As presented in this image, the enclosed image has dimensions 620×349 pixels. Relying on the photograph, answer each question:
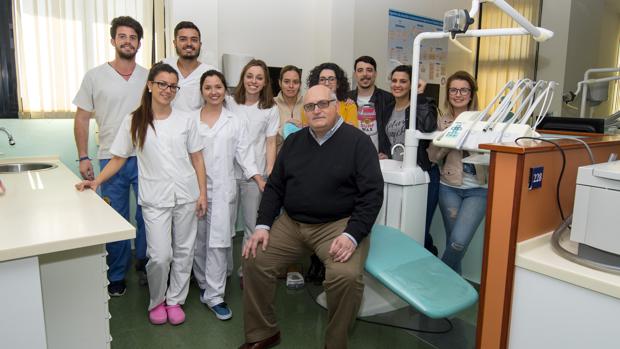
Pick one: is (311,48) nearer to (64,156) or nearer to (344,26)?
(344,26)

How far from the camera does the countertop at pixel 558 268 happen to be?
3.86ft

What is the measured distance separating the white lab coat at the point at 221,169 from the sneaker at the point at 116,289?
67 cm

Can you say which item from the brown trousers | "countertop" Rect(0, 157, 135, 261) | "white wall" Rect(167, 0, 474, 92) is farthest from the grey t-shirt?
"countertop" Rect(0, 157, 135, 261)

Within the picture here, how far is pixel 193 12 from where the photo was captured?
3.03 metres

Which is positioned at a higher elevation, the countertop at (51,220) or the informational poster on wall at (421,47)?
the informational poster on wall at (421,47)

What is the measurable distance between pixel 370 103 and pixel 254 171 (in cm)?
80

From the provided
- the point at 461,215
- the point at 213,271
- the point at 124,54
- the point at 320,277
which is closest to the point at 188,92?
the point at 124,54

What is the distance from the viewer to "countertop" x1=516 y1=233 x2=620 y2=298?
3.86ft

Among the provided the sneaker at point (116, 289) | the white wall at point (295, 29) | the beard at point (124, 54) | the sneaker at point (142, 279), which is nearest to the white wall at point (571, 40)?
the white wall at point (295, 29)

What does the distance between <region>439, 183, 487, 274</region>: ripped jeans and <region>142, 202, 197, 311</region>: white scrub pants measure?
1.33 m

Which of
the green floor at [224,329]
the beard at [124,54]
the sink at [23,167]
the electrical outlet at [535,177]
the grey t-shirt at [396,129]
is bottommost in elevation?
the green floor at [224,329]

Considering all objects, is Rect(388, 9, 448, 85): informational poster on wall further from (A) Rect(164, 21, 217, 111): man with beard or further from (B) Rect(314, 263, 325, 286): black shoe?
(B) Rect(314, 263, 325, 286): black shoe

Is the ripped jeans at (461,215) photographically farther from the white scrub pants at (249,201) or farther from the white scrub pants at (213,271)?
the white scrub pants at (213,271)

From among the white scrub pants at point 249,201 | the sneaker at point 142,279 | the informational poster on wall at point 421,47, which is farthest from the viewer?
the informational poster on wall at point 421,47
